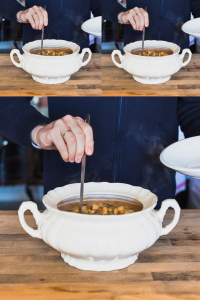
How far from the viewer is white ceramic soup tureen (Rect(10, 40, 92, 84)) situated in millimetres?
688

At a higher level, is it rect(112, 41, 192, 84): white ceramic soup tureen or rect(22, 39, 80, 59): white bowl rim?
rect(22, 39, 80, 59): white bowl rim

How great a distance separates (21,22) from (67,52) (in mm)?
111

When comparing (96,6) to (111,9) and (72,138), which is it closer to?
(111,9)

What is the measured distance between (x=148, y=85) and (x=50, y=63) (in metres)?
0.21

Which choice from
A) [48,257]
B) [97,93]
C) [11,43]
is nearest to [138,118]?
[97,93]

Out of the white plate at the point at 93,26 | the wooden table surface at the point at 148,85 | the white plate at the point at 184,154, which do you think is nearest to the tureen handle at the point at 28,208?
the white plate at the point at 184,154

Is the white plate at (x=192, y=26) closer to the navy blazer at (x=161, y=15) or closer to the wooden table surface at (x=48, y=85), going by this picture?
the navy blazer at (x=161, y=15)

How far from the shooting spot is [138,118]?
0.79m

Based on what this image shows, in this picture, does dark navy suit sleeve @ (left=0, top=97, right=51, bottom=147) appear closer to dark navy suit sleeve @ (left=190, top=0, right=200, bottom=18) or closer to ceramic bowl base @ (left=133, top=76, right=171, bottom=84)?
ceramic bowl base @ (left=133, top=76, right=171, bottom=84)

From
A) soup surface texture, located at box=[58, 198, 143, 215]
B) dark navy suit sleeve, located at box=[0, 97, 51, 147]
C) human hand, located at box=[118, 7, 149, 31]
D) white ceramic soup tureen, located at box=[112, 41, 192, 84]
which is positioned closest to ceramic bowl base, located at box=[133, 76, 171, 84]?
white ceramic soup tureen, located at box=[112, 41, 192, 84]

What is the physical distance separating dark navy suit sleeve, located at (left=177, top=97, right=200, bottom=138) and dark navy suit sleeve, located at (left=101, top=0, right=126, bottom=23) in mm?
247

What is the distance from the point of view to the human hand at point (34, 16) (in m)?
0.69

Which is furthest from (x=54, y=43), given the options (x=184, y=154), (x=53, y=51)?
(x=184, y=154)

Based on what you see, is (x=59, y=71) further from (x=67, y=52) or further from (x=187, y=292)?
(x=187, y=292)
